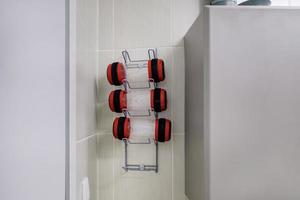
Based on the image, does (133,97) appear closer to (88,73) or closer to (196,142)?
(88,73)

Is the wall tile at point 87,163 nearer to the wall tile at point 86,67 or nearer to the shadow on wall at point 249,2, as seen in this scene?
the wall tile at point 86,67

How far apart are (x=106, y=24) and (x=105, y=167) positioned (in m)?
Result: 0.75

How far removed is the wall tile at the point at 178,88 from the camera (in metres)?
1.29

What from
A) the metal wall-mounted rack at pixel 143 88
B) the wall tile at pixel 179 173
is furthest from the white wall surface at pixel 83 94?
the wall tile at pixel 179 173

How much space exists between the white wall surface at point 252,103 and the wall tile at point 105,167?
600mm

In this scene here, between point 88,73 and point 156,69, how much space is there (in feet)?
1.07

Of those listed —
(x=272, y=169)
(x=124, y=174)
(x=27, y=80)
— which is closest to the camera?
(x=27, y=80)

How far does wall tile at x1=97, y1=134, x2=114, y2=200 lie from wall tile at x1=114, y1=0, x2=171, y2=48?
512 mm

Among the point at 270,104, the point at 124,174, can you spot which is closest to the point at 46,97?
the point at 124,174

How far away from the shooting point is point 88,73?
1.20 m

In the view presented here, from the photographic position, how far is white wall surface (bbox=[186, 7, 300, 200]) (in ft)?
2.81

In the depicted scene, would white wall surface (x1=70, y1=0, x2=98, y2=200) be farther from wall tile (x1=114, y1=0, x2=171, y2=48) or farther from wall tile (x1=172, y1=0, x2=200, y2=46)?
wall tile (x1=172, y1=0, x2=200, y2=46)

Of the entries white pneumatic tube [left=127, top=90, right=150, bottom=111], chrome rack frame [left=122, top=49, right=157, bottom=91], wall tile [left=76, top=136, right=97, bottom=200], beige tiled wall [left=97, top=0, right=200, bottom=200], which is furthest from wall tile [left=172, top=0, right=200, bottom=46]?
wall tile [left=76, top=136, right=97, bottom=200]

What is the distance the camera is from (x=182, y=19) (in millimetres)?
1299
